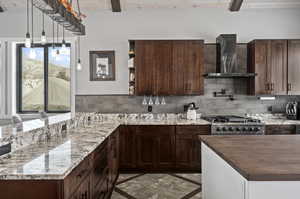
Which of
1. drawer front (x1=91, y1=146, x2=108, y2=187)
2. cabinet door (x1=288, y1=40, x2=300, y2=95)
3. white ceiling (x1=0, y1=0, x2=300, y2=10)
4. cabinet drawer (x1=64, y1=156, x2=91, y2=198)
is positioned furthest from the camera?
white ceiling (x1=0, y1=0, x2=300, y2=10)

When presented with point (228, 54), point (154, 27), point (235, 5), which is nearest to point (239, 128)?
point (228, 54)

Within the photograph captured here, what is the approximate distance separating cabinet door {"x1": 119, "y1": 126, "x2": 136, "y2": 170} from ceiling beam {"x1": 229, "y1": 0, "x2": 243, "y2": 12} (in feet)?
9.81

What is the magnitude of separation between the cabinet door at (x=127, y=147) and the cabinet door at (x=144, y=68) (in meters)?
0.76

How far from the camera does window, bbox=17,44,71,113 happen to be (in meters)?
5.22

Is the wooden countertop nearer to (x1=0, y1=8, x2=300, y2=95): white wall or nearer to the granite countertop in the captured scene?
the granite countertop

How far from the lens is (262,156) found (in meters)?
1.93

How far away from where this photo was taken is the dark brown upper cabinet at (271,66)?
4719 millimetres

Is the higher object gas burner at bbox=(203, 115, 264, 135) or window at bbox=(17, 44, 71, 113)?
window at bbox=(17, 44, 71, 113)

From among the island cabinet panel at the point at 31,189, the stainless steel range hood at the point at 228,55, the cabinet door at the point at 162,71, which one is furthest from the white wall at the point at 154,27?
the island cabinet panel at the point at 31,189

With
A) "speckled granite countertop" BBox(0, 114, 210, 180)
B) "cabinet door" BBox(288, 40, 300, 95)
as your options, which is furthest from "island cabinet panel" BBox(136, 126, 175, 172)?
"cabinet door" BBox(288, 40, 300, 95)

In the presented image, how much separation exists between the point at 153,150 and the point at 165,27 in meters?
2.43

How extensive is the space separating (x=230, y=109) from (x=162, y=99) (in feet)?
4.53

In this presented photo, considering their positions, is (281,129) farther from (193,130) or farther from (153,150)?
(153,150)

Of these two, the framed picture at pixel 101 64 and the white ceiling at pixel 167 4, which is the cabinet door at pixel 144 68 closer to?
the framed picture at pixel 101 64
